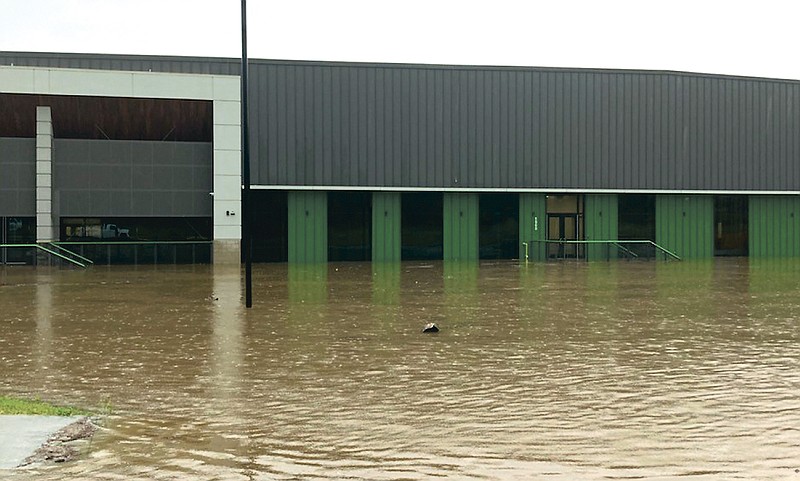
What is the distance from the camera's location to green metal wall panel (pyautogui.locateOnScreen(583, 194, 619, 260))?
52.5 metres

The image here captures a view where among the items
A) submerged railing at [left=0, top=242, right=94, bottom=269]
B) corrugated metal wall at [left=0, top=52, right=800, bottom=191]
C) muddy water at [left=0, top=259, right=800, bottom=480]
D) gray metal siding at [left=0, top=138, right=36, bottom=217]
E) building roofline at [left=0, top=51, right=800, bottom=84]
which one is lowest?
muddy water at [left=0, top=259, right=800, bottom=480]

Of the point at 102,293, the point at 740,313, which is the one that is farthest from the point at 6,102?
the point at 740,313

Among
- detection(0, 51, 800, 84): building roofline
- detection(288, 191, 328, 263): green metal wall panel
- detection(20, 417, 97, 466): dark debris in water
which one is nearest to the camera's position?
detection(20, 417, 97, 466): dark debris in water

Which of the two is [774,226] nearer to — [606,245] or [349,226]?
[606,245]

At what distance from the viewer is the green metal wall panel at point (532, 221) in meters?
52.4

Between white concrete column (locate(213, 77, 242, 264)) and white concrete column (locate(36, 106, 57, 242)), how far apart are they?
24.3ft

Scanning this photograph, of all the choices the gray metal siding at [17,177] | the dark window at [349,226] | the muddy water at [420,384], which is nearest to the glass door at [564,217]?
the dark window at [349,226]

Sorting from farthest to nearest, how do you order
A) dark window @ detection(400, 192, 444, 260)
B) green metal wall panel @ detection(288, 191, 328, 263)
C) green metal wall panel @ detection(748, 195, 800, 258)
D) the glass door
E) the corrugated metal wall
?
green metal wall panel @ detection(748, 195, 800, 258)
the glass door
dark window @ detection(400, 192, 444, 260)
green metal wall panel @ detection(288, 191, 328, 263)
the corrugated metal wall

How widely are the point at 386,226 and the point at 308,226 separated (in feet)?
13.3

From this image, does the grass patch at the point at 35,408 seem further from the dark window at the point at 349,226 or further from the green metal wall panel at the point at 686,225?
the green metal wall panel at the point at 686,225

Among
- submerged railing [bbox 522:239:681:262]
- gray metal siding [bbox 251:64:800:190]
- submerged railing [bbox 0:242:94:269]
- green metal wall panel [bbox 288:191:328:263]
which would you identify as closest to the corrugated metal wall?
gray metal siding [bbox 251:64:800:190]

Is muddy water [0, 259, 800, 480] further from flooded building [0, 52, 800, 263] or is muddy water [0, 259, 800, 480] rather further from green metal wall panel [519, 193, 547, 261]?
green metal wall panel [519, 193, 547, 261]

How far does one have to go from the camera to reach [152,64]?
163ft

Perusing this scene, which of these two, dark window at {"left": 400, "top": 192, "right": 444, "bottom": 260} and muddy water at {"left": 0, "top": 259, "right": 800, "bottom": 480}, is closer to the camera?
muddy water at {"left": 0, "top": 259, "right": 800, "bottom": 480}
